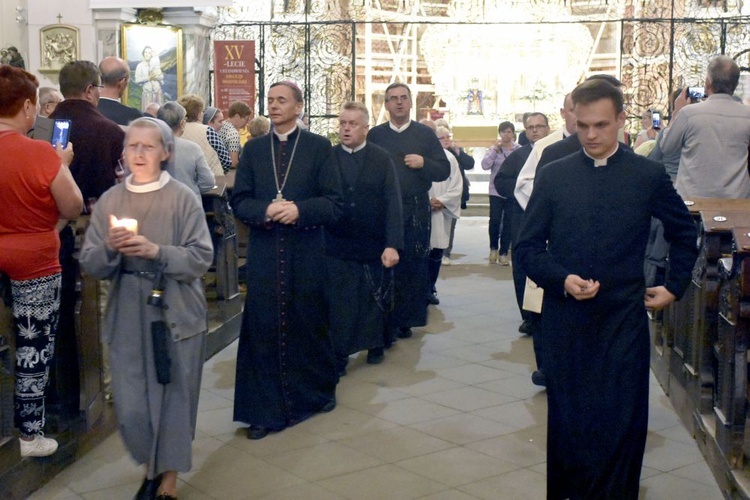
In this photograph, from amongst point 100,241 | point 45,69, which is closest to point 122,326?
point 100,241

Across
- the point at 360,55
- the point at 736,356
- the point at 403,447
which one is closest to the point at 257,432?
the point at 403,447

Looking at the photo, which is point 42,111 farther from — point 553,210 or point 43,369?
point 553,210

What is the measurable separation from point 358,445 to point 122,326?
1559 mm

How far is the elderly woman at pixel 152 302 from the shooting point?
4406mm

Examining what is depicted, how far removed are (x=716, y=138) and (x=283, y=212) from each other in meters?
3.00

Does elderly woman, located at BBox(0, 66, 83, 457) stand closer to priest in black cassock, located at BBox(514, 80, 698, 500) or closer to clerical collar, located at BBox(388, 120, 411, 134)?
priest in black cassock, located at BBox(514, 80, 698, 500)

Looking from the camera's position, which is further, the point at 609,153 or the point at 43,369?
the point at 43,369

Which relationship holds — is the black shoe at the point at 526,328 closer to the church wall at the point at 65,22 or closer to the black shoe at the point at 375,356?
the black shoe at the point at 375,356

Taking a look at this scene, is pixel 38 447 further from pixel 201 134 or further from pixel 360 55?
pixel 360 55

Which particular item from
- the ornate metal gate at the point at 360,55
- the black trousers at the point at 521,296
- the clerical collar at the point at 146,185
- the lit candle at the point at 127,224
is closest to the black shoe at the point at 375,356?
the black trousers at the point at 521,296

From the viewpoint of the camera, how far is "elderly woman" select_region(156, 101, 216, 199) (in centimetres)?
688

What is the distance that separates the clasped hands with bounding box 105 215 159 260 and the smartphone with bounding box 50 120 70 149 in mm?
1110

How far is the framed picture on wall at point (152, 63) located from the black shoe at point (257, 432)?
28.7 ft

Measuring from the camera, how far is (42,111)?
7.20 m
